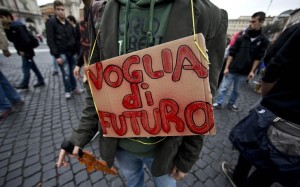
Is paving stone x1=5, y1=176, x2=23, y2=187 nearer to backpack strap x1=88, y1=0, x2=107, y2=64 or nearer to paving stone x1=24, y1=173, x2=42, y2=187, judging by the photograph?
paving stone x1=24, y1=173, x2=42, y2=187

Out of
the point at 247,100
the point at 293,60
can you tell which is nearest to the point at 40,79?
the point at 293,60

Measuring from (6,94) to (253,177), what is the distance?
4.96 metres

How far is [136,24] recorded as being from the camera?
0.82 meters

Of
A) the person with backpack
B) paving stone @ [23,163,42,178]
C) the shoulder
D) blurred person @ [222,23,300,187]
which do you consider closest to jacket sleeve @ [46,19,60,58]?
the person with backpack

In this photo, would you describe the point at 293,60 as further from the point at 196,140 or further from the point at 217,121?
the point at 217,121

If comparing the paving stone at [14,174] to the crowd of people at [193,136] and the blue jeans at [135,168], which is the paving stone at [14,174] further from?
the blue jeans at [135,168]

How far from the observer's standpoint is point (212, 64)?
2.83 feet

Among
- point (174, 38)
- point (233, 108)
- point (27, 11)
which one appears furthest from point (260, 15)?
point (27, 11)

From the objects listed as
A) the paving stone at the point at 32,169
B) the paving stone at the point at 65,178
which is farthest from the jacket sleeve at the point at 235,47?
the paving stone at the point at 32,169

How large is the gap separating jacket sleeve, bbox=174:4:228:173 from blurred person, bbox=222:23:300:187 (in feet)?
2.93

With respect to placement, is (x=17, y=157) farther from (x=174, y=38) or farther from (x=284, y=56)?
(x=284, y=56)

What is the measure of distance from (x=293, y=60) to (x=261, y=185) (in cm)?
131

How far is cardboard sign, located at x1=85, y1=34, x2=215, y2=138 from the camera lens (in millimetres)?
686

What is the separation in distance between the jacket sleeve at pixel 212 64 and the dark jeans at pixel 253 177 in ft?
3.80
